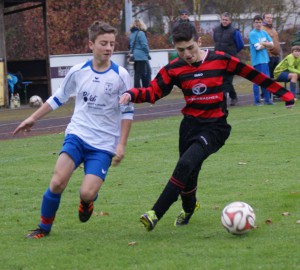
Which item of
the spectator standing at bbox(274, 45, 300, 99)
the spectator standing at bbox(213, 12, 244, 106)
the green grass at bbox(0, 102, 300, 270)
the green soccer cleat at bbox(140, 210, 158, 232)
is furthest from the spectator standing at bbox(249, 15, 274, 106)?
the green soccer cleat at bbox(140, 210, 158, 232)

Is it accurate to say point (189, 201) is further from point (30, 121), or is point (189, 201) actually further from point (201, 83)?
point (30, 121)

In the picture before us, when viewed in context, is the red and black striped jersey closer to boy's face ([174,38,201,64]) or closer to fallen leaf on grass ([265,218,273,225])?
boy's face ([174,38,201,64])

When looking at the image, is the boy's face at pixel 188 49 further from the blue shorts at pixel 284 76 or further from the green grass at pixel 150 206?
the blue shorts at pixel 284 76

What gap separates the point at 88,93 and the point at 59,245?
1.32m

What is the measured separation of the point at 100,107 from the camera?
718 cm

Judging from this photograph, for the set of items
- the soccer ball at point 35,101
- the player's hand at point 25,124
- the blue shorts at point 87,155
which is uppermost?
the player's hand at point 25,124

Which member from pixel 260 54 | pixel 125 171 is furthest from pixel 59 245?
pixel 260 54

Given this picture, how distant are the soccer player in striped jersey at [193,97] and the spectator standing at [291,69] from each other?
42.4 ft

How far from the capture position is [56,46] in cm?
3538

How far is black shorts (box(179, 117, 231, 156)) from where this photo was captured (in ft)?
23.1

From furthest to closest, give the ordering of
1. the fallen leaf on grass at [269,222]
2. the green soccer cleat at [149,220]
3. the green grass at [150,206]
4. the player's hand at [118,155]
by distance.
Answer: the fallen leaf on grass at [269,222]
the player's hand at [118,155]
the green soccer cleat at [149,220]
the green grass at [150,206]

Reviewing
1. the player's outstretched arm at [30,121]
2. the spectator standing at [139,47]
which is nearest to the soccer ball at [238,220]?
the player's outstretched arm at [30,121]

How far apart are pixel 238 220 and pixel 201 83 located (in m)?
1.18

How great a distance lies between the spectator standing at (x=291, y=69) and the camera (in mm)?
20000
